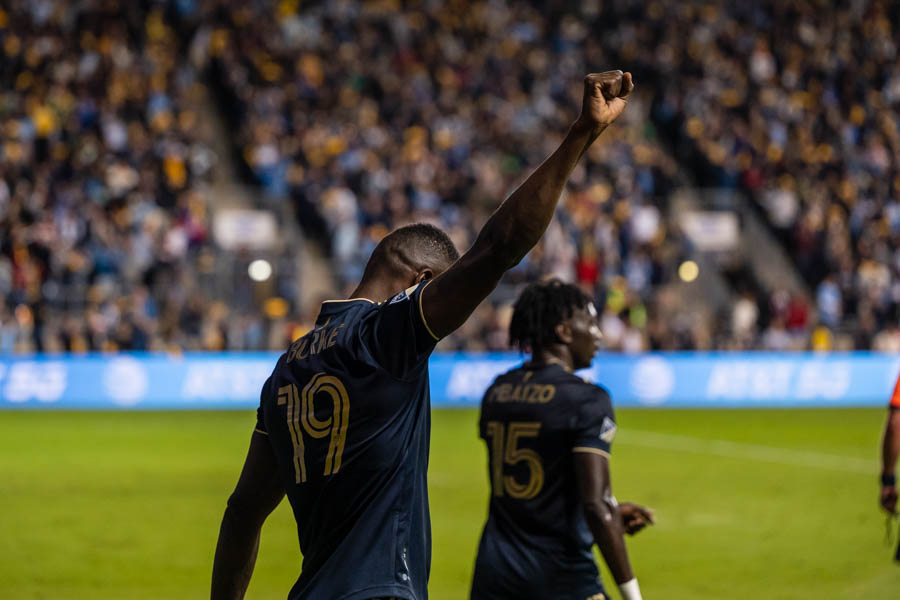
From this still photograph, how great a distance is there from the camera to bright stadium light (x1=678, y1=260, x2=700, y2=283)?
29.3 metres

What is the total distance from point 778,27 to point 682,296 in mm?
13373

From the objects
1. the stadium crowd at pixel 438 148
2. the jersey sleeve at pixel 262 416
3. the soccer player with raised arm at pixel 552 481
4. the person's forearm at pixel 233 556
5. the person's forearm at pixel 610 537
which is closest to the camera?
the jersey sleeve at pixel 262 416

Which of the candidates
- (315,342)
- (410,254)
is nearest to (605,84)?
(410,254)

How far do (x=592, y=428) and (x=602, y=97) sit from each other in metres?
1.95

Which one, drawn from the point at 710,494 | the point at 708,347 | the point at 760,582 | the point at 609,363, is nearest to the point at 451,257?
the point at 760,582

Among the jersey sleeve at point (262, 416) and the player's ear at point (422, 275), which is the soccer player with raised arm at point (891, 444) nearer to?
the player's ear at point (422, 275)

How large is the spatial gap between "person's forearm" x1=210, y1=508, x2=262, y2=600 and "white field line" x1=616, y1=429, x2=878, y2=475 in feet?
45.0

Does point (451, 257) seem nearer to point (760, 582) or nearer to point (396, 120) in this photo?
point (760, 582)

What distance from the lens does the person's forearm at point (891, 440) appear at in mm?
6562

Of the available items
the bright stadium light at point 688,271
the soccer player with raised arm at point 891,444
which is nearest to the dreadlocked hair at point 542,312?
the soccer player with raised arm at point 891,444

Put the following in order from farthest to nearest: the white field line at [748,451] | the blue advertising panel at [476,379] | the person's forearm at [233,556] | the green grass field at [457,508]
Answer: the blue advertising panel at [476,379] → the white field line at [748,451] → the green grass field at [457,508] → the person's forearm at [233,556]

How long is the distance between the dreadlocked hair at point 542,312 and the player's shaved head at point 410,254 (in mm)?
1520

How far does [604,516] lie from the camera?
4641mm

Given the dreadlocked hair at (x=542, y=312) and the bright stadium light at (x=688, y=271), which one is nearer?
the dreadlocked hair at (x=542, y=312)
